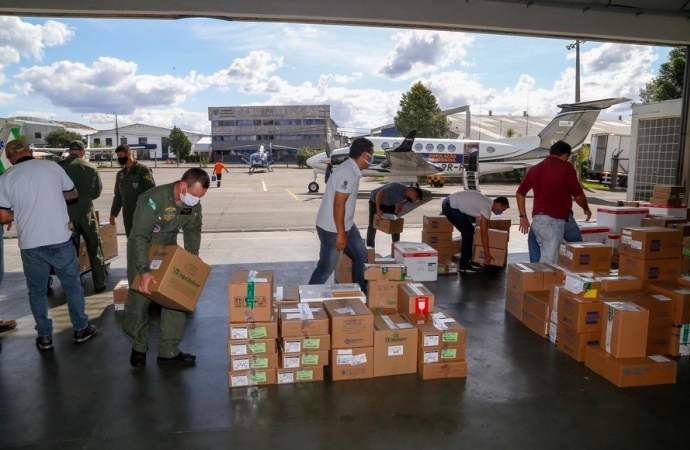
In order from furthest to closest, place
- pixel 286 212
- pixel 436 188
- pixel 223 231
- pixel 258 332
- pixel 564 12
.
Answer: pixel 436 188, pixel 286 212, pixel 223 231, pixel 564 12, pixel 258 332

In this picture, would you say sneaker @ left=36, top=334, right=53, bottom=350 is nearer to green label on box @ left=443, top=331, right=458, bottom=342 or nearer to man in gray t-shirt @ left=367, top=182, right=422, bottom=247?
green label on box @ left=443, top=331, right=458, bottom=342

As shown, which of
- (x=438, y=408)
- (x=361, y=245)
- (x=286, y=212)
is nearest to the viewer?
(x=438, y=408)

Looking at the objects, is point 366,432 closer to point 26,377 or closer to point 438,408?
point 438,408

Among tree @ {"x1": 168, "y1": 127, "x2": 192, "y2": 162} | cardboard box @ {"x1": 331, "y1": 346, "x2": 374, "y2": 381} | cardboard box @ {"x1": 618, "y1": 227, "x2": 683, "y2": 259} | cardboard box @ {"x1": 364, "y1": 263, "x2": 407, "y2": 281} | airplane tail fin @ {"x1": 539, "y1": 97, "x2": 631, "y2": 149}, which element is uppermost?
tree @ {"x1": 168, "y1": 127, "x2": 192, "y2": 162}

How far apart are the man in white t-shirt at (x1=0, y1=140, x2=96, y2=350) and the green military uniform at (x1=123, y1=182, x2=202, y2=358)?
83 cm

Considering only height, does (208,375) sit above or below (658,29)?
below

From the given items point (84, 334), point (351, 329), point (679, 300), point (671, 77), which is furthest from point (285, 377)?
point (671, 77)

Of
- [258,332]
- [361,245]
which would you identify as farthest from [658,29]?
[258,332]

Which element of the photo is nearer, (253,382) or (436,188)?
(253,382)

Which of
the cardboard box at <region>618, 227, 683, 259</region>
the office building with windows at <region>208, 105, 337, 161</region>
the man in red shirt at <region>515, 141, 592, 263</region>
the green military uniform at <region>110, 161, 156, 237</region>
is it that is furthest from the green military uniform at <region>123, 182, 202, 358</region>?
the office building with windows at <region>208, 105, 337, 161</region>

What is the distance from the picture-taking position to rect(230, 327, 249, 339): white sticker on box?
3.44 m

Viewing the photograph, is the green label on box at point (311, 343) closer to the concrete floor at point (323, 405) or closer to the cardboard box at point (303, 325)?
the cardboard box at point (303, 325)

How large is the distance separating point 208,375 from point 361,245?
207cm

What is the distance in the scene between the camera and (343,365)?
3.57 m
